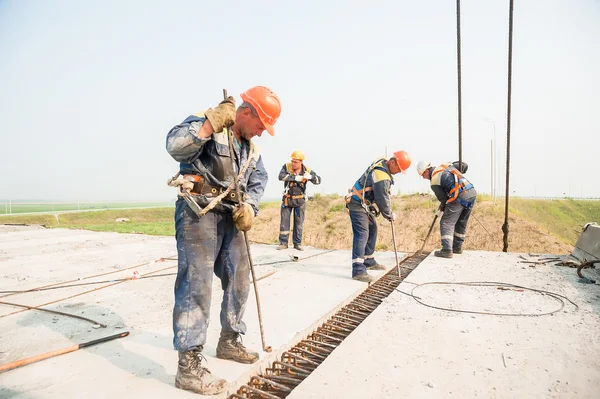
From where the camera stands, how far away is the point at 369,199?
17.1 feet

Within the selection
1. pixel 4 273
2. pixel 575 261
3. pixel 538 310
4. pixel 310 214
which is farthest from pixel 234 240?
pixel 310 214

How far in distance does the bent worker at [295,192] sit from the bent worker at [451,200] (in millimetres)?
2299

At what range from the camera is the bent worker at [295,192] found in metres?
7.38

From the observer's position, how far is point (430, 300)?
3988mm

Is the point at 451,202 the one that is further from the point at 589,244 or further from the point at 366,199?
the point at 366,199

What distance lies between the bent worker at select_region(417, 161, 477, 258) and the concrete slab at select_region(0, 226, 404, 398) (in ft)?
3.55

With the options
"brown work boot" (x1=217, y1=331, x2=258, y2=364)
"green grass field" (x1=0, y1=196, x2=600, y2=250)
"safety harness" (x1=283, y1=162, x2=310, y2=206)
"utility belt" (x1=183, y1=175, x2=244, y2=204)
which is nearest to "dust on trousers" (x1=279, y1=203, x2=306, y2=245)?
"safety harness" (x1=283, y1=162, x2=310, y2=206)

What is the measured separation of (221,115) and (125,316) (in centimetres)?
248

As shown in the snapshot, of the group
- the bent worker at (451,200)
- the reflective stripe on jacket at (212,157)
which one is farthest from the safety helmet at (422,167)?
the reflective stripe on jacket at (212,157)

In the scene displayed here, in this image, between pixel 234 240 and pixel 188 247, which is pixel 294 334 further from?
pixel 188 247

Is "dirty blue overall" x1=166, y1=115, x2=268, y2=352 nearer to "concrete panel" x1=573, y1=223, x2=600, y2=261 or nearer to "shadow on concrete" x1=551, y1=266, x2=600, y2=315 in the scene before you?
"shadow on concrete" x1=551, y1=266, x2=600, y2=315

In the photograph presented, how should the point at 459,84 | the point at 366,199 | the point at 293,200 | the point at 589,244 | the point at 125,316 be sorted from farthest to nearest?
1. the point at 293,200
2. the point at 459,84
3. the point at 589,244
4. the point at 366,199
5. the point at 125,316

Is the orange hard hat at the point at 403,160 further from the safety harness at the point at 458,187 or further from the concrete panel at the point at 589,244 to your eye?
the concrete panel at the point at 589,244

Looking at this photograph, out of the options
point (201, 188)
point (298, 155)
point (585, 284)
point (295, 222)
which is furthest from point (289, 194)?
point (201, 188)
